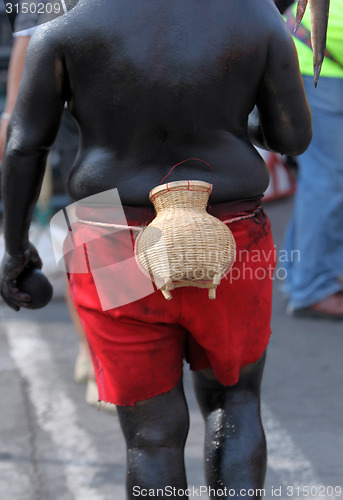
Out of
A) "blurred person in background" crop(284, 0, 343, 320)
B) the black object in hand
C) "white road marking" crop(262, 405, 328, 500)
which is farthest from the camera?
"blurred person in background" crop(284, 0, 343, 320)

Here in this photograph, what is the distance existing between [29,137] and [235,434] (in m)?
0.97

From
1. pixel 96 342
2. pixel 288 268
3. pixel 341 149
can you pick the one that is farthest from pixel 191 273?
pixel 288 268

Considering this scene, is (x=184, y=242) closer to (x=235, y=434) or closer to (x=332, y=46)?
(x=235, y=434)

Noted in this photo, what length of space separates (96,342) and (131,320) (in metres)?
0.13

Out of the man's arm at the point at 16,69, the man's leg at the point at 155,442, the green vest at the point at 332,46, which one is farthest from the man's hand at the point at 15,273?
the green vest at the point at 332,46

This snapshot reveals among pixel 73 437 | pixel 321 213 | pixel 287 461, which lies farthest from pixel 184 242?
pixel 321 213

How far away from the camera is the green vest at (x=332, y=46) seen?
3.75 m

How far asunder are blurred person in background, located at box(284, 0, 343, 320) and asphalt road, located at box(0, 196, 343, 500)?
14 cm

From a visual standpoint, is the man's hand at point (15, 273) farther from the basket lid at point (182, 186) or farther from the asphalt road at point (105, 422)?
the asphalt road at point (105, 422)

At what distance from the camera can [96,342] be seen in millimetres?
2072

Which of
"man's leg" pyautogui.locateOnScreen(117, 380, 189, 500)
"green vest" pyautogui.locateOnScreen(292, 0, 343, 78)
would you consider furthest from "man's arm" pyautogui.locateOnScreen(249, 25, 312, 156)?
"green vest" pyautogui.locateOnScreen(292, 0, 343, 78)

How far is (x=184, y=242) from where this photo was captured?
1802 mm

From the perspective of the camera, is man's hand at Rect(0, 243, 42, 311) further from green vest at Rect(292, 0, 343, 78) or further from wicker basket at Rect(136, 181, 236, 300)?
green vest at Rect(292, 0, 343, 78)

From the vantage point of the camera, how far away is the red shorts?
78.2 inches
